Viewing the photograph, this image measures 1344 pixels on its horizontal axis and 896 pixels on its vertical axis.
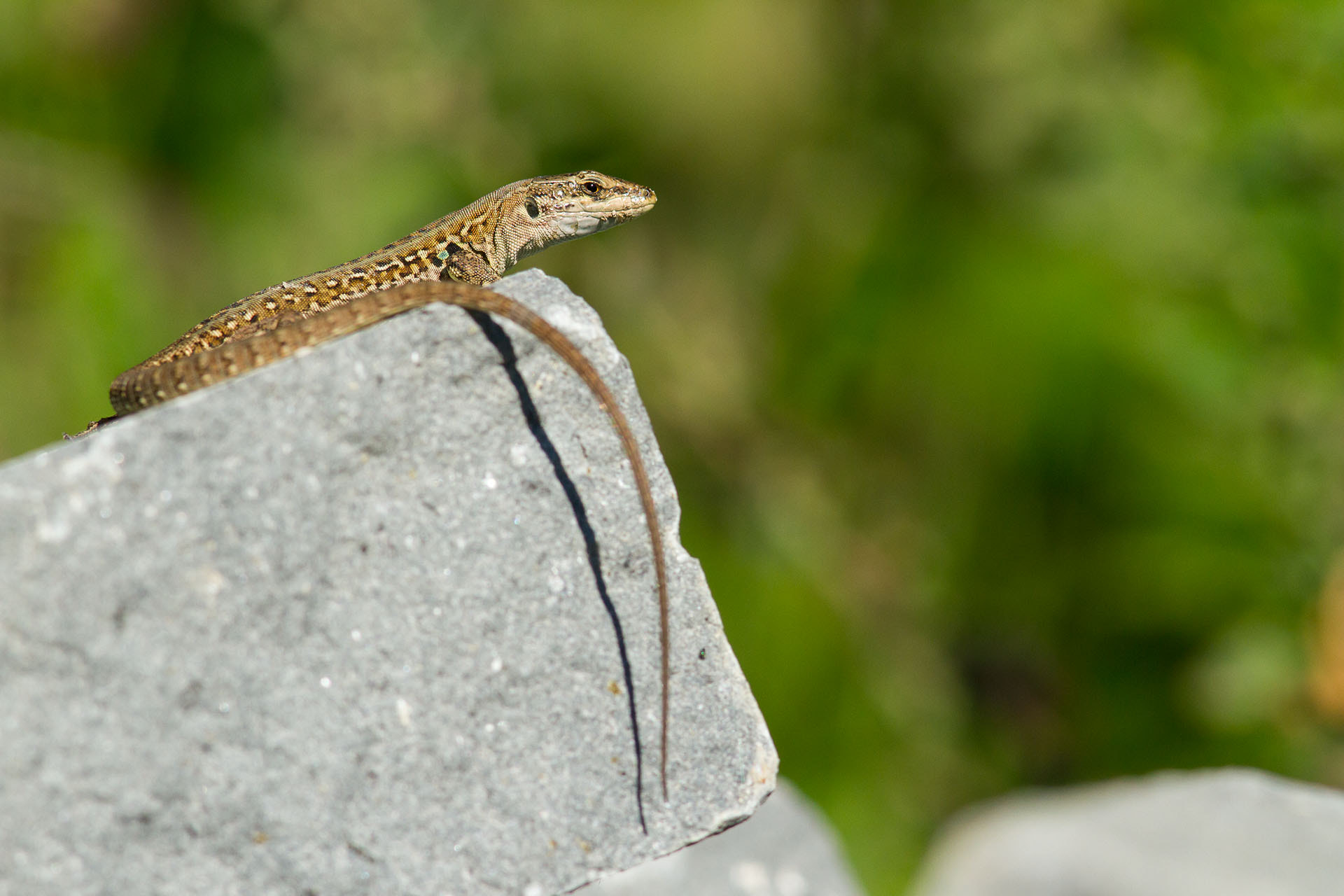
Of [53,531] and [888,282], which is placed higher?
[53,531]

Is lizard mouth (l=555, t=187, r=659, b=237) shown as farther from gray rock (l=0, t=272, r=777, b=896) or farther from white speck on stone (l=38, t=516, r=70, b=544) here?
white speck on stone (l=38, t=516, r=70, b=544)

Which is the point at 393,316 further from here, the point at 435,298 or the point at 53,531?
the point at 53,531

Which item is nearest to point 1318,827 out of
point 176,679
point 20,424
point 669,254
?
point 176,679

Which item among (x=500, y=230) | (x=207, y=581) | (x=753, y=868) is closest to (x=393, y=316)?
(x=207, y=581)

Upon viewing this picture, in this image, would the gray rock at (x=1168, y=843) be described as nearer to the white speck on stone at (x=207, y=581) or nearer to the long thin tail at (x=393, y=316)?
the long thin tail at (x=393, y=316)

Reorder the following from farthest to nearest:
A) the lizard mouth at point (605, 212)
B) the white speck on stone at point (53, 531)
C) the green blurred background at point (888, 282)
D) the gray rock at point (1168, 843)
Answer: the green blurred background at point (888, 282) < the gray rock at point (1168, 843) < the lizard mouth at point (605, 212) < the white speck on stone at point (53, 531)

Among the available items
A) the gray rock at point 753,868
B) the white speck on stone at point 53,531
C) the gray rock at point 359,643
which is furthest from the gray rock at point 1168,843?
the white speck on stone at point 53,531
